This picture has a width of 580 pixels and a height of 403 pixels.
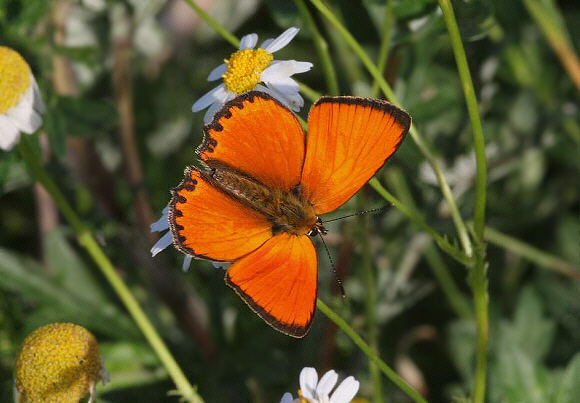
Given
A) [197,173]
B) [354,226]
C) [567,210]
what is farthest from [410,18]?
[567,210]

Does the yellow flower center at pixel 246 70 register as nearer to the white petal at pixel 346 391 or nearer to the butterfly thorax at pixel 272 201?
the butterfly thorax at pixel 272 201

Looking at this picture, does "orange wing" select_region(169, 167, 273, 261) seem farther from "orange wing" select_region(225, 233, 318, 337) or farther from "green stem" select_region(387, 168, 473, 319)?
"green stem" select_region(387, 168, 473, 319)

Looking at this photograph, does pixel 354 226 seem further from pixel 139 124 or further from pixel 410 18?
pixel 139 124

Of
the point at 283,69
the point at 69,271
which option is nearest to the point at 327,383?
the point at 283,69

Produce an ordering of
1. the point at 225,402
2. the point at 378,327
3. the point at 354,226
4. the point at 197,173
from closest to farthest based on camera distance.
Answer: the point at 197,173 → the point at 354,226 → the point at 225,402 → the point at 378,327

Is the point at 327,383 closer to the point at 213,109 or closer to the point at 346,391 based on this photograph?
the point at 346,391

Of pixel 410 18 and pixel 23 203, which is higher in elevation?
pixel 410 18

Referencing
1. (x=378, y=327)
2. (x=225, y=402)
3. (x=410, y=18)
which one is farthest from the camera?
(x=378, y=327)
